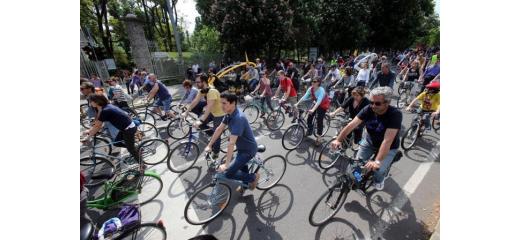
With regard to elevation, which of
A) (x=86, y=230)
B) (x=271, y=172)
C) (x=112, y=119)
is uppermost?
(x=112, y=119)

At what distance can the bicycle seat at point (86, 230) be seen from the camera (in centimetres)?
248

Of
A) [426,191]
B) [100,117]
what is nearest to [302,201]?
[426,191]

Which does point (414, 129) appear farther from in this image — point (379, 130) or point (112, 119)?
point (112, 119)

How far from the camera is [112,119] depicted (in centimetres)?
431

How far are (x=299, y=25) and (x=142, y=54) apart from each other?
1315 cm

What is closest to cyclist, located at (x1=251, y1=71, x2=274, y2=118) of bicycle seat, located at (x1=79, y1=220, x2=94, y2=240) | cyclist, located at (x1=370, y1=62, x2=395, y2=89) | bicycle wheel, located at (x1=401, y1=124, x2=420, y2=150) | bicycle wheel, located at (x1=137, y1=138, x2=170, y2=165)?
bicycle wheel, located at (x1=137, y1=138, x2=170, y2=165)

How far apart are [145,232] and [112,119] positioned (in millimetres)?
2250

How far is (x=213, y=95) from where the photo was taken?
5188 millimetres

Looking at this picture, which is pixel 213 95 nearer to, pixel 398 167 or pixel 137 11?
pixel 398 167

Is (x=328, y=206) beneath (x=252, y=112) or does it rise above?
above

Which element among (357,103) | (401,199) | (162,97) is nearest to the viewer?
(401,199)

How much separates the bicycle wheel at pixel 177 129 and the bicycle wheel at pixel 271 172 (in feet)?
10.8

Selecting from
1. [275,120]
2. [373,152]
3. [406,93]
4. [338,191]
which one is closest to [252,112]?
[275,120]

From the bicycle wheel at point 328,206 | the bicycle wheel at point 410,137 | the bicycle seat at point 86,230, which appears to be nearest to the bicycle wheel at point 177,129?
the bicycle seat at point 86,230
